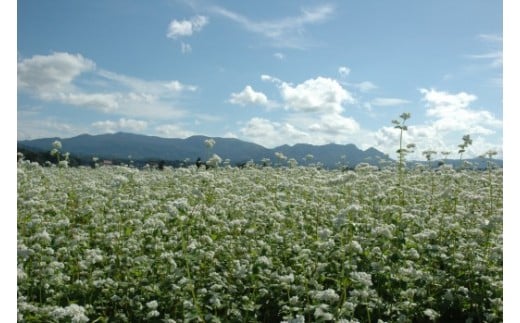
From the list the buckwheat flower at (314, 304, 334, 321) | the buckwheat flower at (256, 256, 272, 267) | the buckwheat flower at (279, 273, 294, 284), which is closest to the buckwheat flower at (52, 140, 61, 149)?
the buckwheat flower at (256, 256, 272, 267)

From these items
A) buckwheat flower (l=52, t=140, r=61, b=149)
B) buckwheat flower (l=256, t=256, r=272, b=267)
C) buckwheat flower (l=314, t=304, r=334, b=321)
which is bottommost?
buckwheat flower (l=314, t=304, r=334, b=321)

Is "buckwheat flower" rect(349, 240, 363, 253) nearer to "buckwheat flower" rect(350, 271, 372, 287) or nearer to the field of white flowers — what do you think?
the field of white flowers

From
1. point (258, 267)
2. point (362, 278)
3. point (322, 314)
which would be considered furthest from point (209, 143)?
point (322, 314)

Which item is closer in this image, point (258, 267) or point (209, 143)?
point (258, 267)

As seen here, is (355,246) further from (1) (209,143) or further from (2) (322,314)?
(1) (209,143)

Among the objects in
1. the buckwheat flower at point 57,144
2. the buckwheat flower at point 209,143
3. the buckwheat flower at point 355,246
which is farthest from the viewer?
the buckwheat flower at point 57,144

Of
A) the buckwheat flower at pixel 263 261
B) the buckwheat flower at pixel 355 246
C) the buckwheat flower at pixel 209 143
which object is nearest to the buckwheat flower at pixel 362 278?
the buckwheat flower at pixel 355 246

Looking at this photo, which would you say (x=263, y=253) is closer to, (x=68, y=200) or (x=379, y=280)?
(x=379, y=280)

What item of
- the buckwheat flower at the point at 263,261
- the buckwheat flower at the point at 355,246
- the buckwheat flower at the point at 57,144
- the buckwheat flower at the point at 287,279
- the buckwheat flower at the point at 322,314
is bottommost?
the buckwheat flower at the point at 322,314

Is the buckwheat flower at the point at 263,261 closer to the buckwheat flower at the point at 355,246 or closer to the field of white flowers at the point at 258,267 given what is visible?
the field of white flowers at the point at 258,267

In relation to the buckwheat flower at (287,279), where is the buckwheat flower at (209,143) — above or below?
above

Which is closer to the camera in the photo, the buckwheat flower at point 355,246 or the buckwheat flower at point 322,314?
the buckwheat flower at point 322,314

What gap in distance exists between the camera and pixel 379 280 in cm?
534
